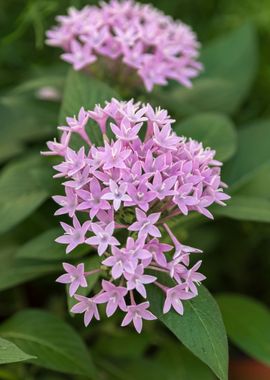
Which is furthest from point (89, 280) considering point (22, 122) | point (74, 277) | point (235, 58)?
point (235, 58)

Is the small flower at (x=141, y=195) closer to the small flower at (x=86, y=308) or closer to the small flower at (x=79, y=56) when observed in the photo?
the small flower at (x=86, y=308)

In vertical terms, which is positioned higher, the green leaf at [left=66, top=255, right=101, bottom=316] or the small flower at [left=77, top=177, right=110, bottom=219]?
the small flower at [left=77, top=177, right=110, bottom=219]

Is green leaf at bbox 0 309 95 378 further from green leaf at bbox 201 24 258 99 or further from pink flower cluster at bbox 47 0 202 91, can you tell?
green leaf at bbox 201 24 258 99

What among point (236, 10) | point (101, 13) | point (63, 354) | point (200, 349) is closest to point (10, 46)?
point (101, 13)

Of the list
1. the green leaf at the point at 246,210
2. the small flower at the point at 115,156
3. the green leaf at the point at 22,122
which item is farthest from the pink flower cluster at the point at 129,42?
the small flower at the point at 115,156

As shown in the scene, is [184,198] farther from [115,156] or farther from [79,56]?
[79,56]

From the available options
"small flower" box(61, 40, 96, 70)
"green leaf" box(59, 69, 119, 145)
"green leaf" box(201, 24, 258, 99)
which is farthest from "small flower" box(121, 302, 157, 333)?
"green leaf" box(201, 24, 258, 99)
